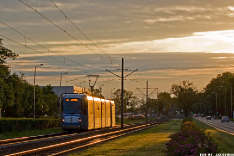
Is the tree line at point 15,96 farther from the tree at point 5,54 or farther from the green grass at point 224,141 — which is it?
the green grass at point 224,141

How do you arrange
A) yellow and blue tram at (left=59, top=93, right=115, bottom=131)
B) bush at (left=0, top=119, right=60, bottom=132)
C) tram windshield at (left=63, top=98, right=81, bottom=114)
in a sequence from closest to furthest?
bush at (left=0, top=119, right=60, bottom=132) < yellow and blue tram at (left=59, top=93, right=115, bottom=131) < tram windshield at (left=63, top=98, right=81, bottom=114)

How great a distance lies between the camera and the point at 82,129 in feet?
131

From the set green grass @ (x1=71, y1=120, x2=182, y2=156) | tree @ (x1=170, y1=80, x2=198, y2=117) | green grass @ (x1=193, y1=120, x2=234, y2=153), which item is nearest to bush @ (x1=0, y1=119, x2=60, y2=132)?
green grass @ (x1=71, y1=120, x2=182, y2=156)

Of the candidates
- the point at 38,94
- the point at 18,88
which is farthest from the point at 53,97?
the point at 18,88

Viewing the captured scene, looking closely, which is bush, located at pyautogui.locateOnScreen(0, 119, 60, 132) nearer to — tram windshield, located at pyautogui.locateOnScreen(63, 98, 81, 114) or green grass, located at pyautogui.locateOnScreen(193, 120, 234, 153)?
tram windshield, located at pyautogui.locateOnScreen(63, 98, 81, 114)

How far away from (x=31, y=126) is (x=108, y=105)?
39.1 feet

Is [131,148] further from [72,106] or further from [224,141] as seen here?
[72,106]

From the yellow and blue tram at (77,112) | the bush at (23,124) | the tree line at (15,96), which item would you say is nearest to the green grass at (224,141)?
the yellow and blue tram at (77,112)

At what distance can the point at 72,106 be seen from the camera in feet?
131

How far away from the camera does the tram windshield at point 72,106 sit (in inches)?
1566

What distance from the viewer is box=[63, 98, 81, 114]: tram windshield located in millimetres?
39781

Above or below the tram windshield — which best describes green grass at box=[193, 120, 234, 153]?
below

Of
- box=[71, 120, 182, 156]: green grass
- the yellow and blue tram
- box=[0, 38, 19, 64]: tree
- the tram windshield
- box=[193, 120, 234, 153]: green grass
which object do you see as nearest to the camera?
box=[71, 120, 182, 156]: green grass

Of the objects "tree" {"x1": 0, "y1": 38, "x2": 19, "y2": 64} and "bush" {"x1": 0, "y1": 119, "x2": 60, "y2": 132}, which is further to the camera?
"tree" {"x1": 0, "y1": 38, "x2": 19, "y2": 64}
